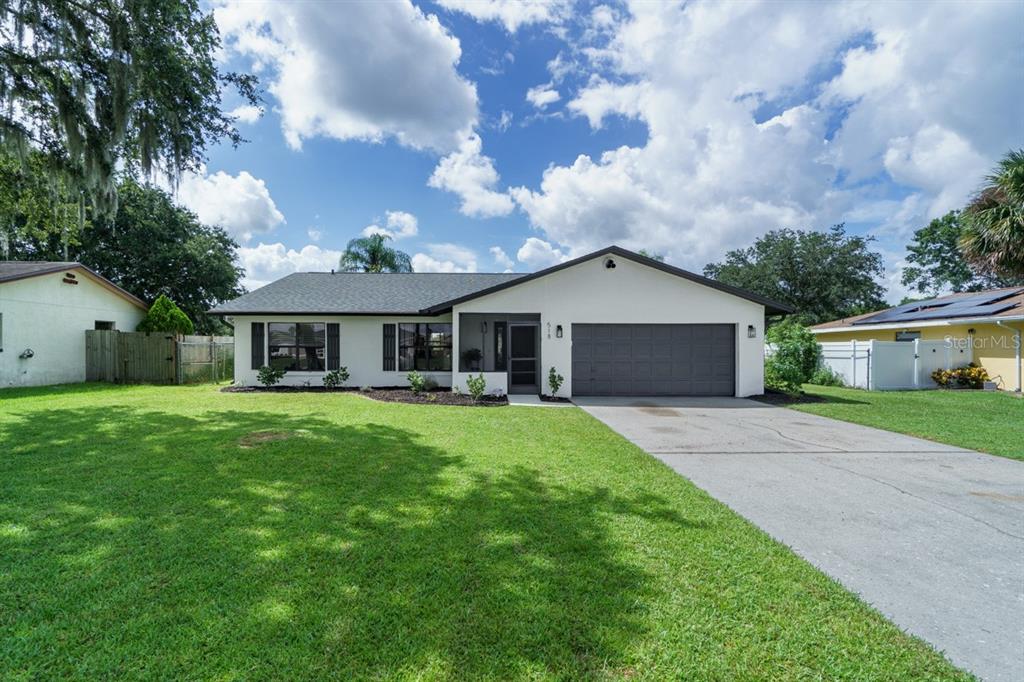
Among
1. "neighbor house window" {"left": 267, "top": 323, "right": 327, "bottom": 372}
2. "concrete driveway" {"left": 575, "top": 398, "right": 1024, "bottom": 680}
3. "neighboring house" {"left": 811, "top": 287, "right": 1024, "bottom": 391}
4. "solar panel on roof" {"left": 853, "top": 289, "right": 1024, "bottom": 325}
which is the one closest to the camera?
"concrete driveway" {"left": 575, "top": 398, "right": 1024, "bottom": 680}

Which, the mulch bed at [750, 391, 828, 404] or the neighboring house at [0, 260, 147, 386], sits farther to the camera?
the neighboring house at [0, 260, 147, 386]

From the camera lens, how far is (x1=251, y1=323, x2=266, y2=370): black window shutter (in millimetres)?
13055

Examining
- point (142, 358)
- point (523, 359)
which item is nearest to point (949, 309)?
point (523, 359)

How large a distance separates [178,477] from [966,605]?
272 inches

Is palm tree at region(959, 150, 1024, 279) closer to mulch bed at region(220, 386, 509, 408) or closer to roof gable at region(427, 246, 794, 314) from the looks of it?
roof gable at region(427, 246, 794, 314)

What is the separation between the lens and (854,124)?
1354 cm

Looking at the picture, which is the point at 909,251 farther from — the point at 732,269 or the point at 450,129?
the point at 450,129

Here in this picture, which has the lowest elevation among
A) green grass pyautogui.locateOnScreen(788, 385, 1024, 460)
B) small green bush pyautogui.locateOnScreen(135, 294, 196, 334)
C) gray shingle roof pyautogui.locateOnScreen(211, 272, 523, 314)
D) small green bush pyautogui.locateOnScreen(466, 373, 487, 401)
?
green grass pyautogui.locateOnScreen(788, 385, 1024, 460)

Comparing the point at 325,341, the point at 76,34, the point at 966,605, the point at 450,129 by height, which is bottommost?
the point at 966,605

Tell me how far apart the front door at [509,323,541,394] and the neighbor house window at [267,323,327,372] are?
6.00m

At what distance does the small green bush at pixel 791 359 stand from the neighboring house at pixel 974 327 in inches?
282

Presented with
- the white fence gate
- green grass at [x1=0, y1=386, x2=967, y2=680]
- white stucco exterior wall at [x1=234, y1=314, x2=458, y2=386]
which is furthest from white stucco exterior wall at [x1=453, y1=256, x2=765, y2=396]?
green grass at [x1=0, y1=386, x2=967, y2=680]

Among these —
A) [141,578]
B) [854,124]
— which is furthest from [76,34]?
[854,124]

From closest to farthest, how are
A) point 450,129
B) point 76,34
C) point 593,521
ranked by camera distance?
1. point 593,521
2. point 76,34
3. point 450,129
